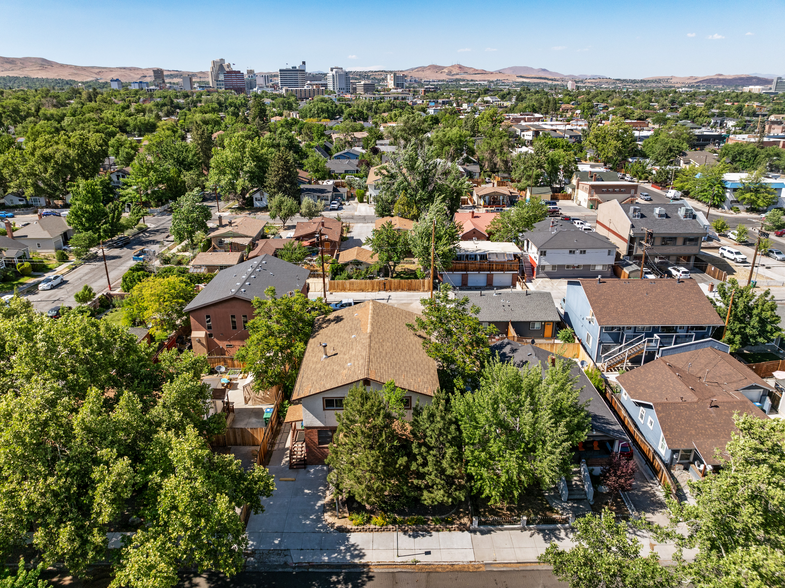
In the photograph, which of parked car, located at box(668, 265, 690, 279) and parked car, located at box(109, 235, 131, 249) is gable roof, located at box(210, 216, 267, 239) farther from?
parked car, located at box(668, 265, 690, 279)

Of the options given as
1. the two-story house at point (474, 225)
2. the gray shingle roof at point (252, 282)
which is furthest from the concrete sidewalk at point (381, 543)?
the two-story house at point (474, 225)

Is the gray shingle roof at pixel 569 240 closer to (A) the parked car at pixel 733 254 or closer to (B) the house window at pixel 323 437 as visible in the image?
(A) the parked car at pixel 733 254

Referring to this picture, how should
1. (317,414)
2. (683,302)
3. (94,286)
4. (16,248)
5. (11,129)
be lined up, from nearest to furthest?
(317,414), (683,302), (94,286), (16,248), (11,129)

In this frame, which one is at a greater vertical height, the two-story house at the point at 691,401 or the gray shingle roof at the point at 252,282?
the gray shingle roof at the point at 252,282

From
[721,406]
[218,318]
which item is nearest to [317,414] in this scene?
[218,318]

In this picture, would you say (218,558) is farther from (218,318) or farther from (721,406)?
(721,406)

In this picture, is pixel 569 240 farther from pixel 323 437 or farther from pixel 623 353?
pixel 323 437

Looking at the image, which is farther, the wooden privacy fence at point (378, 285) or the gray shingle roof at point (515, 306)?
the wooden privacy fence at point (378, 285)
